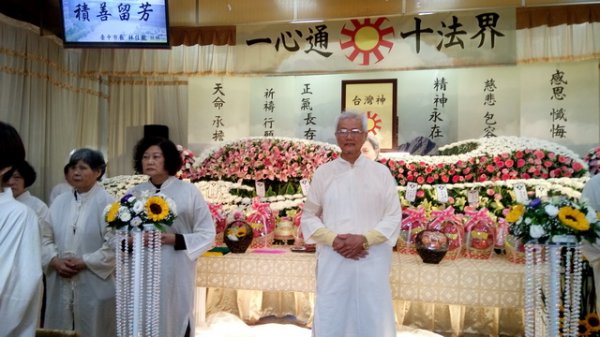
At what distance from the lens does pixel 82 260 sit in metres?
2.48

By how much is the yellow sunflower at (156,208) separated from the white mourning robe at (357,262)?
0.75 meters

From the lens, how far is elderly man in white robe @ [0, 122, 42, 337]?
1.43 m

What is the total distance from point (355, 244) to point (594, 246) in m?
1.12

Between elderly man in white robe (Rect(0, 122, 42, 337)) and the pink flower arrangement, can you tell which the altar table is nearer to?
the pink flower arrangement

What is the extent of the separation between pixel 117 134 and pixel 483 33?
482 centimetres

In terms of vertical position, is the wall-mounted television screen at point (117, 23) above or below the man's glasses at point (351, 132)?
above

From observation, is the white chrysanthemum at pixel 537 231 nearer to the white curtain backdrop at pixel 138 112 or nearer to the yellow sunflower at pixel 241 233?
the yellow sunflower at pixel 241 233

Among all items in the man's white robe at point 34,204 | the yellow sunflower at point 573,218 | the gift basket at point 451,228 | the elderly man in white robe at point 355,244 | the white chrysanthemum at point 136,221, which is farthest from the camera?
the gift basket at point 451,228

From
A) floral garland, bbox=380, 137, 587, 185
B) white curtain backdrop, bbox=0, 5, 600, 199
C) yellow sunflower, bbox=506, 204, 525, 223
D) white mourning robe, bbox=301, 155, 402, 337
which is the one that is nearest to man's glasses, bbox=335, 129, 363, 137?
white mourning robe, bbox=301, 155, 402, 337

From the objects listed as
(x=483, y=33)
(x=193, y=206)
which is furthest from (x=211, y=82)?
→ (x=193, y=206)

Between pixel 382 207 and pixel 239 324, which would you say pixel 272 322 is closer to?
pixel 239 324

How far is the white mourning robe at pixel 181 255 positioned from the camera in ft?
7.96

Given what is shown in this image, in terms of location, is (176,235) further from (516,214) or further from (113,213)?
(516,214)

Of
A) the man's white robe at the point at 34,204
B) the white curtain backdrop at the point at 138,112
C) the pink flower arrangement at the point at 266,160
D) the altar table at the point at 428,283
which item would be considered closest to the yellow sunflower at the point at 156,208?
the altar table at the point at 428,283
